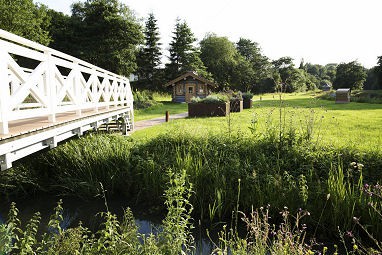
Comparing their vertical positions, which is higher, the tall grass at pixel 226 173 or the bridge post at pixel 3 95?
the bridge post at pixel 3 95

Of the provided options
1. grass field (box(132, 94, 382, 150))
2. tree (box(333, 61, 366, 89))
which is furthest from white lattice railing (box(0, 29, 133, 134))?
tree (box(333, 61, 366, 89))

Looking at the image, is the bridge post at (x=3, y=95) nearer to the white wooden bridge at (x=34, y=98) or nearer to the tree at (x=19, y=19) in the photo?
the white wooden bridge at (x=34, y=98)

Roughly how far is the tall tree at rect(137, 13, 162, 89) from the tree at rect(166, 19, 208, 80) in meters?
1.80

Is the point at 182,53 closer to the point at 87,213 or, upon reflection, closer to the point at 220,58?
the point at 220,58

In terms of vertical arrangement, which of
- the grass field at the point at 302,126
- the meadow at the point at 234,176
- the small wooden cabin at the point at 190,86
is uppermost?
the small wooden cabin at the point at 190,86

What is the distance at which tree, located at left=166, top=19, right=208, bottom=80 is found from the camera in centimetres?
3447

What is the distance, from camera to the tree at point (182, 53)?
34469 mm

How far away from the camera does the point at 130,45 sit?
27.8 metres

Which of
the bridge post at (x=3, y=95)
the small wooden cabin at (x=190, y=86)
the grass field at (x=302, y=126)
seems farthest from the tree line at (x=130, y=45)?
the bridge post at (x=3, y=95)

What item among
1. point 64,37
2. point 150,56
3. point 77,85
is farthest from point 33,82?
point 150,56

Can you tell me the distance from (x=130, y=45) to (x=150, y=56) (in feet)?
18.7

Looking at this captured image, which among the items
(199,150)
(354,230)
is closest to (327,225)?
(354,230)

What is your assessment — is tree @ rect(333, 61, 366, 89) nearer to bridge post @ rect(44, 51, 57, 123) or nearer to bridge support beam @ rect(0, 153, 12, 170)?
bridge post @ rect(44, 51, 57, 123)

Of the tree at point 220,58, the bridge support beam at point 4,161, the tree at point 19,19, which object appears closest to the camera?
the bridge support beam at point 4,161
